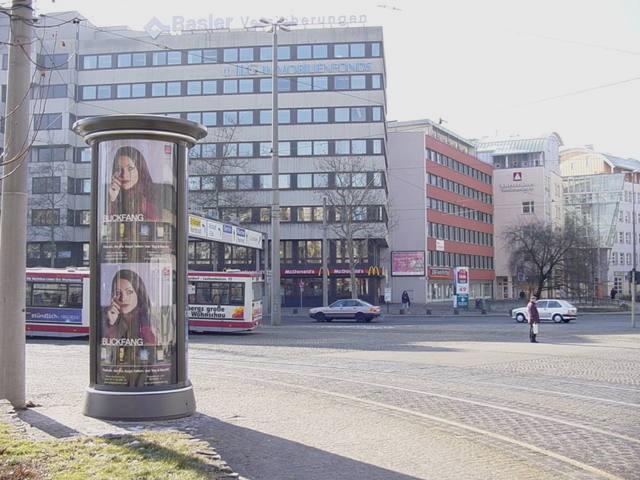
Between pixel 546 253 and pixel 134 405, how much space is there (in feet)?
210

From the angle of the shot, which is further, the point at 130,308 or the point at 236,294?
the point at 236,294

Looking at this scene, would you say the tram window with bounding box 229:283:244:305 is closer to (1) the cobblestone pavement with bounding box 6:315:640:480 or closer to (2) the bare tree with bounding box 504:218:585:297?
(1) the cobblestone pavement with bounding box 6:315:640:480

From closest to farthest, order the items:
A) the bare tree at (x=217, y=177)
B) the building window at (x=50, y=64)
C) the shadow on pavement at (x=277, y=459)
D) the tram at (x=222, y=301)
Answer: the shadow on pavement at (x=277, y=459) < the building window at (x=50, y=64) < the tram at (x=222, y=301) < the bare tree at (x=217, y=177)

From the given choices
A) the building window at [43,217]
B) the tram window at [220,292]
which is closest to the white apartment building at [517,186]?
the building window at [43,217]

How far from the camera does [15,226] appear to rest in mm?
9719

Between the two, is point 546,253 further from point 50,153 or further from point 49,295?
point 49,295

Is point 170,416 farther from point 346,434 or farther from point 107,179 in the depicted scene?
point 107,179

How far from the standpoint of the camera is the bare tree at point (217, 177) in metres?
52.6

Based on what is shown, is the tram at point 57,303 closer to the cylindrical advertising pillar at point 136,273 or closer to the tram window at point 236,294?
the tram window at point 236,294

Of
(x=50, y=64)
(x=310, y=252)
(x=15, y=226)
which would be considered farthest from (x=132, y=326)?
(x=310, y=252)

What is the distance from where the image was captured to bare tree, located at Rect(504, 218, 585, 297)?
67.9 metres

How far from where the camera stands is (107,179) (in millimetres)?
9234

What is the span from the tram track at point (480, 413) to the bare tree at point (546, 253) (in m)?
56.0

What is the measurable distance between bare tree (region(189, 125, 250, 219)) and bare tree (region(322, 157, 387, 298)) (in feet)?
24.4
